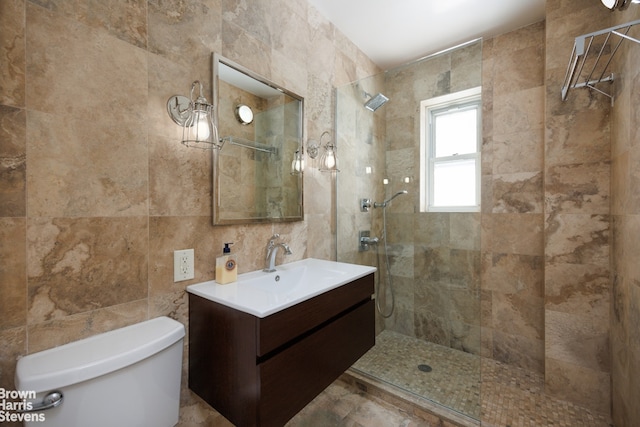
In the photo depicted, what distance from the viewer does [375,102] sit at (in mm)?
2203

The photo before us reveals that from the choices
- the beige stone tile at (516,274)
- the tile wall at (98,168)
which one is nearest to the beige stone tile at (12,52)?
the tile wall at (98,168)

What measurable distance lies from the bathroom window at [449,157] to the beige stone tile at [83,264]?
6.19 ft

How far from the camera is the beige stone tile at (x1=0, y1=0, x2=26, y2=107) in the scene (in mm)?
776

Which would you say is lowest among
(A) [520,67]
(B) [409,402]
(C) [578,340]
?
(B) [409,402]

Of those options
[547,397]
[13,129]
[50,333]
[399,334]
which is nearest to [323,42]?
[13,129]

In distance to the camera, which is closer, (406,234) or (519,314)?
(519,314)

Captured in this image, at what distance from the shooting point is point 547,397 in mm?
1717

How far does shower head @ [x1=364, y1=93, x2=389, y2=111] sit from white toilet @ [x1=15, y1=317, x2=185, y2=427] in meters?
2.02

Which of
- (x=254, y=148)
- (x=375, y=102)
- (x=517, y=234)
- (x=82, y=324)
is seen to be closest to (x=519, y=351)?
(x=517, y=234)

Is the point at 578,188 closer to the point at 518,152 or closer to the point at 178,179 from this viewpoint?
the point at 518,152

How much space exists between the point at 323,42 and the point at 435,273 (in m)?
1.94

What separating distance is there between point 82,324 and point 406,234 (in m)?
1.99

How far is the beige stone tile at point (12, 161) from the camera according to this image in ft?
2.54

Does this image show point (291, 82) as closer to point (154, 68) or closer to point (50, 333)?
point (154, 68)
